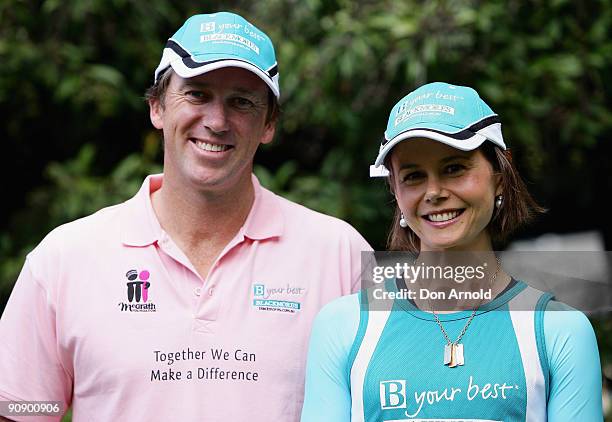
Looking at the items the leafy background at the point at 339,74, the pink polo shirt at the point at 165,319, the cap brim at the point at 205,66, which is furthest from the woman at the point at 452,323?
the leafy background at the point at 339,74

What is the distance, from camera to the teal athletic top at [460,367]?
2699mm

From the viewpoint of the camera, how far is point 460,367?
2764 millimetres

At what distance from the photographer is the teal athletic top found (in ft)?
8.86

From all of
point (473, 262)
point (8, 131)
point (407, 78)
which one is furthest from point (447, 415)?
point (8, 131)

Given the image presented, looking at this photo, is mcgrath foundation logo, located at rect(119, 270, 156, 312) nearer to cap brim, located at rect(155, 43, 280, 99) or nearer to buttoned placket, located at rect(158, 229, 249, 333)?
buttoned placket, located at rect(158, 229, 249, 333)

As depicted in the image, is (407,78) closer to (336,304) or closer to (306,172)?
(306,172)

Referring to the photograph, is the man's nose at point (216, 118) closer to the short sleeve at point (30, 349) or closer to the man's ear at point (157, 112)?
the man's ear at point (157, 112)

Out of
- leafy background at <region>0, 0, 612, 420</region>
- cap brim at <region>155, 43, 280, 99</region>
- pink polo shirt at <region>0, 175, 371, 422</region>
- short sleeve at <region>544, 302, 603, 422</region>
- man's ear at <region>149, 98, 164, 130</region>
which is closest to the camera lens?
short sleeve at <region>544, 302, 603, 422</region>

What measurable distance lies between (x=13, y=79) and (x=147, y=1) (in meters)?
0.77

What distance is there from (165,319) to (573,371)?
1221 millimetres

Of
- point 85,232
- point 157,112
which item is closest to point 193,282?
point 85,232

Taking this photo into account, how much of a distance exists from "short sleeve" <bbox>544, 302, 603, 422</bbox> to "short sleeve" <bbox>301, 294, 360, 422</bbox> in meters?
0.51

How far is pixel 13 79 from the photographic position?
5398 millimetres

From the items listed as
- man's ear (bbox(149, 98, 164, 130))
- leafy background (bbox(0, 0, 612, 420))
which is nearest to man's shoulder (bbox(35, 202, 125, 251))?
man's ear (bbox(149, 98, 164, 130))
